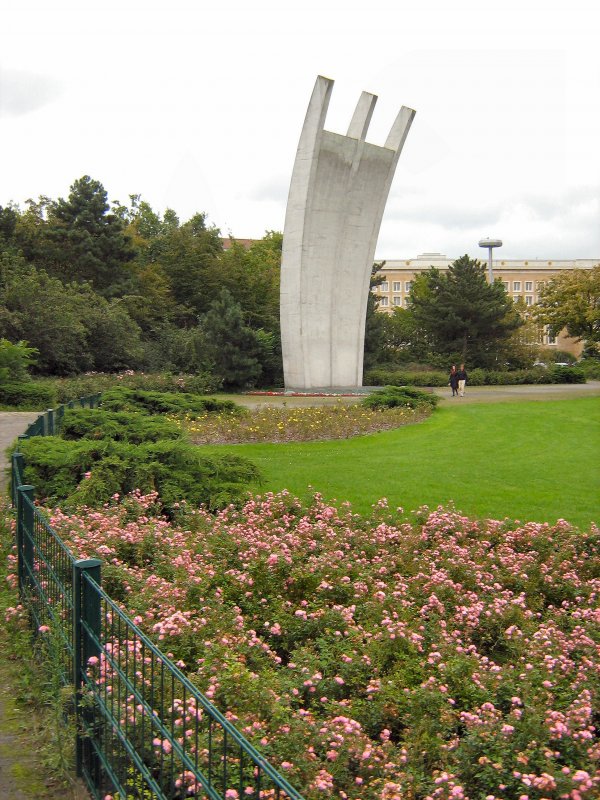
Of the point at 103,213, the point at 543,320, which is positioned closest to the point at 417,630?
the point at 543,320

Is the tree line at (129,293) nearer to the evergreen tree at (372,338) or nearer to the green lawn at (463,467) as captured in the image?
the evergreen tree at (372,338)

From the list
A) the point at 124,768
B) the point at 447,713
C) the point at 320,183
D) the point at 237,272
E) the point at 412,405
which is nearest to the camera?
the point at 124,768

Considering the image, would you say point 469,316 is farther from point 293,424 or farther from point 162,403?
point 293,424

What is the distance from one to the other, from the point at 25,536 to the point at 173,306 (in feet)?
124

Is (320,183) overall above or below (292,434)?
above

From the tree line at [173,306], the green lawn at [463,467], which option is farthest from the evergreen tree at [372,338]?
the green lawn at [463,467]

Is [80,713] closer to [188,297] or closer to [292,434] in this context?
[292,434]

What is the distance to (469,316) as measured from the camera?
41781 mm

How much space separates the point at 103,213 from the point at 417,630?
39.2 m

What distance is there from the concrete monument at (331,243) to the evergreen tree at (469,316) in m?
15.3

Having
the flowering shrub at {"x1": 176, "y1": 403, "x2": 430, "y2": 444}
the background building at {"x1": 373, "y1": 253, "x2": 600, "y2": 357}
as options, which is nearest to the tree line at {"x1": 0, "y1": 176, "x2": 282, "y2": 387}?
the flowering shrub at {"x1": 176, "y1": 403, "x2": 430, "y2": 444}

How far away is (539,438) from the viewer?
1502cm

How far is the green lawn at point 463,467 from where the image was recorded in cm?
941

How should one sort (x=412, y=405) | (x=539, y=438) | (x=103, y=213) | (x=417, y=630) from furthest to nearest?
1. (x=103, y=213)
2. (x=412, y=405)
3. (x=539, y=438)
4. (x=417, y=630)
